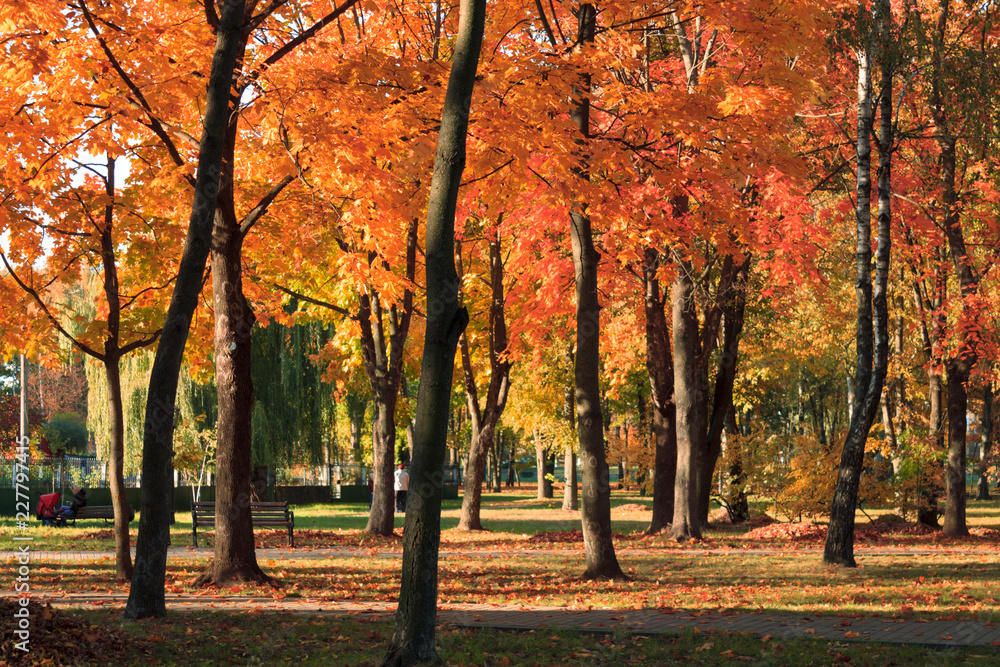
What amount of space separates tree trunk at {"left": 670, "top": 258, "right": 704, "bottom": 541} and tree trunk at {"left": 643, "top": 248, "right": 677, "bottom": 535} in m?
1.75

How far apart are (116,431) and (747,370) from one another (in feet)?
84.5

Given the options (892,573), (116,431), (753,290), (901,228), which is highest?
(901,228)

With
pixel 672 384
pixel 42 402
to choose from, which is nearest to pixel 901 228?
pixel 672 384

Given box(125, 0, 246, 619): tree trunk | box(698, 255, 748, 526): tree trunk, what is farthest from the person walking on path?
box(125, 0, 246, 619): tree trunk

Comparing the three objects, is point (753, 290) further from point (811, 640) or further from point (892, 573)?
point (811, 640)

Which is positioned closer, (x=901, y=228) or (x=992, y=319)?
(x=992, y=319)

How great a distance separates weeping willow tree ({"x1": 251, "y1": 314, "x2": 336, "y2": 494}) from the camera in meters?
30.2

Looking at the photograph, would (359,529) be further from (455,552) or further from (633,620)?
(633,620)

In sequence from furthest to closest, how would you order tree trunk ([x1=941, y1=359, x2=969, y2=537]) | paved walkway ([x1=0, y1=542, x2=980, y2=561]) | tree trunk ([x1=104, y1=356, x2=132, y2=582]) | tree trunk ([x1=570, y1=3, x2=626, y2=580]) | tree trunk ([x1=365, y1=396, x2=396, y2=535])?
tree trunk ([x1=365, y1=396, x2=396, y2=535]), tree trunk ([x1=941, y1=359, x2=969, y2=537]), paved walkway ([x1=0, y1=542, x2=980, y2=561]), tree trunk ([x1=570, y1=3, x2=626, y2=580]), tree trunk ([x1=104, y1=356, x2=132, y2=582])

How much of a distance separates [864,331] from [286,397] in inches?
847

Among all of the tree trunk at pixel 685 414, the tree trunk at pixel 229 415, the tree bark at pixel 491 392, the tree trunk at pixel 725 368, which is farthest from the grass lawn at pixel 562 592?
the tree bark at pixel 491 392

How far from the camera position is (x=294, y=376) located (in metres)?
30.9

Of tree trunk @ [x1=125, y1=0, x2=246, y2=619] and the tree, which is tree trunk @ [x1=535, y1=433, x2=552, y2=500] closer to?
the tree

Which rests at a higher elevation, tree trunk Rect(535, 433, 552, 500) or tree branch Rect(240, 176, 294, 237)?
tree branch Rect(240, 176, 294, 237)
